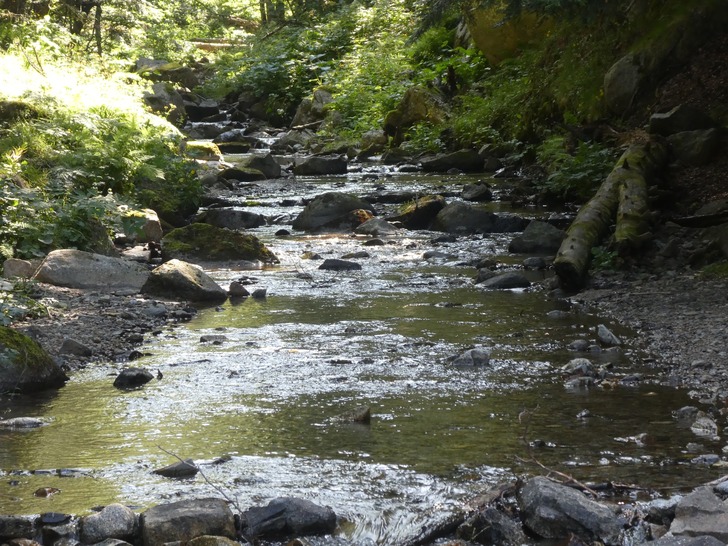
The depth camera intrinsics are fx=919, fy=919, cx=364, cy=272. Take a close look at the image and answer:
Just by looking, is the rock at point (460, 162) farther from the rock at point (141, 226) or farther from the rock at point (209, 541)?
the rock at point (209, 541)

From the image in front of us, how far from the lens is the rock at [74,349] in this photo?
6657 mm

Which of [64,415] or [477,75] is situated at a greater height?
[477,75]

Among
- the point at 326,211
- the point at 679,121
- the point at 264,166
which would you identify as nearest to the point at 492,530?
the point at 679,121

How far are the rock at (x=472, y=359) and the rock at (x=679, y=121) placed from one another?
6354mm

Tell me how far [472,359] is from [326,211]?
7.30 metres

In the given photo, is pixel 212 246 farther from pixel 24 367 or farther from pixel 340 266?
pixel 24 367

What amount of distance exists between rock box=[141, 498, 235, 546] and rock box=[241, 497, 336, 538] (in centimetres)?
9

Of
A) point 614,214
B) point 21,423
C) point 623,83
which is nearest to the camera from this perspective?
point 21,423

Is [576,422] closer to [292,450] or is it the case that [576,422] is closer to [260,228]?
[292,450]

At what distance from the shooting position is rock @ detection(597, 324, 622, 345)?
6.57m

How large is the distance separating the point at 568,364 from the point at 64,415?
3.17 metres

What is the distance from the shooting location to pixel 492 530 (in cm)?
364

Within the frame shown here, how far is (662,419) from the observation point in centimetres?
495

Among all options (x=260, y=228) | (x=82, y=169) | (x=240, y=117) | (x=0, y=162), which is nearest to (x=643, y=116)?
(x=260, y=228)
